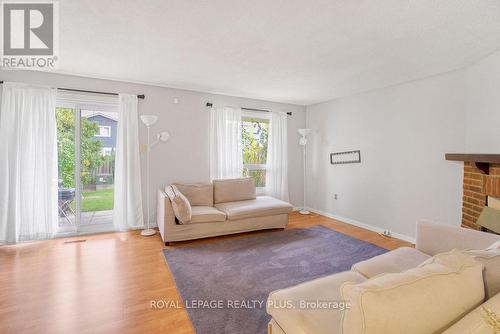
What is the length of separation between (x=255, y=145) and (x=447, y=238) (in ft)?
11.9

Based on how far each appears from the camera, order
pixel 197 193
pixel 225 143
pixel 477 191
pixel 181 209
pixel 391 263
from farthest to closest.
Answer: pixel 225 143, pixel 197 193, pixel 181 209, pixel 477 191, pixel 391 263

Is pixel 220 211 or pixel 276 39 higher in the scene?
pixel 276 39

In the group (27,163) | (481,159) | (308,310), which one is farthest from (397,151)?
(27,163)

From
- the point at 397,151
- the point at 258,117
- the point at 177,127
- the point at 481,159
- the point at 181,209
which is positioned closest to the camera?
the point at 481,159

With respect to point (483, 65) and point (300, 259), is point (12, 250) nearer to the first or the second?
point (300, 259)

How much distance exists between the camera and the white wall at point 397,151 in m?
3.18

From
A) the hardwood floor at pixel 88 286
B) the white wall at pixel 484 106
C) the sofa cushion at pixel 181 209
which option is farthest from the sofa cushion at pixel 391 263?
the sofa cushion at pixel 181 209

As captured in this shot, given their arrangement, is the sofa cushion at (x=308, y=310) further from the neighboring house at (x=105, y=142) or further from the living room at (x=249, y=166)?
the neighboring house at (x=105, y=142)

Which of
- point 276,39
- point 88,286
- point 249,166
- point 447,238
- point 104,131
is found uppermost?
point 276,39

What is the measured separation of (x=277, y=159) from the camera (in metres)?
5.15

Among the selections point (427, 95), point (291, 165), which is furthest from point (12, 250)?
point (427, 95)

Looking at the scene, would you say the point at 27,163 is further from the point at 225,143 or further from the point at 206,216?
the point at 225,143

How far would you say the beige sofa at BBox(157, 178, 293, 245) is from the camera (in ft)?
11.1

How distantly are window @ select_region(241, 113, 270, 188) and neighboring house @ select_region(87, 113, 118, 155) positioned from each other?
229 centimetres
